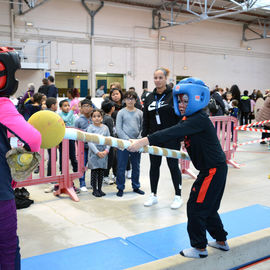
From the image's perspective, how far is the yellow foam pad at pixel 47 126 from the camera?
2.11m

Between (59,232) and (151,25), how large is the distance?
17.3m

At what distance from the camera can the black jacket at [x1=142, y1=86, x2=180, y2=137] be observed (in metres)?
4.65

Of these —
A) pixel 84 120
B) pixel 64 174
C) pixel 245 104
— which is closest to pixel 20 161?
pixel 64 174

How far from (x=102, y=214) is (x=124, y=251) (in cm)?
132

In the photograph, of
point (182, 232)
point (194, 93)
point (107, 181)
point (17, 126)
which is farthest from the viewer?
point (107, 181)

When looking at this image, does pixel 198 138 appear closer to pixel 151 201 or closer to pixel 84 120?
pixel 151 201

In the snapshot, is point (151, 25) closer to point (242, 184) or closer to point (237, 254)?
point (242, 184)

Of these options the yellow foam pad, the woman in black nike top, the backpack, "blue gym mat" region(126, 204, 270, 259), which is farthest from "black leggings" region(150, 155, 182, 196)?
the backpack

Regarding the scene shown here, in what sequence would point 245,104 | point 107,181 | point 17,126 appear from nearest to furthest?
point 17,126
point 107,181
point 245,104

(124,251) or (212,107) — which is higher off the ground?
(212,107)

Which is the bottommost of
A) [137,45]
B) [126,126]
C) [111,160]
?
[111,160]

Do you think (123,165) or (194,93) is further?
(123,165)

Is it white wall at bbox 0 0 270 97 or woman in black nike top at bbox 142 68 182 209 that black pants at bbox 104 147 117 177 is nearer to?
woman in black nike top at bbox 142 68 182 209

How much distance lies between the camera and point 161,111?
4.67 m
